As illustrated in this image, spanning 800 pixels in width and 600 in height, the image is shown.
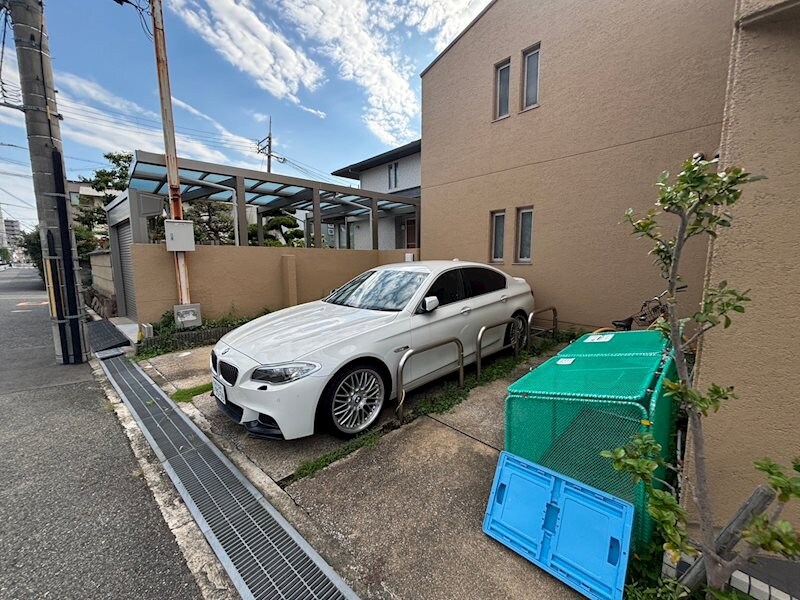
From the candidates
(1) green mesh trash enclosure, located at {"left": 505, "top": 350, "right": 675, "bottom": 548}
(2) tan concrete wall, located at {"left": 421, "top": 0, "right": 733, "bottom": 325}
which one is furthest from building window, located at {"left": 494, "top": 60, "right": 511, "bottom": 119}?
(1) green mesh trash enclosure, located at {"left": 505, "top": 350, "right": 675, "bottom": 548}

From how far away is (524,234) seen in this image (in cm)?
661

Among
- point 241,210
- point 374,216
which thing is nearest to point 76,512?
point 241,210

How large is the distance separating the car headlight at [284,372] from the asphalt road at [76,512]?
1054 millimetres

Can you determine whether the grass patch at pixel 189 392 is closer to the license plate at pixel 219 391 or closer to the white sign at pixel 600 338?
the license plate at pixel 219 391

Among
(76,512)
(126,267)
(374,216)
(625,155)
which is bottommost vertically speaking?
(76,512)

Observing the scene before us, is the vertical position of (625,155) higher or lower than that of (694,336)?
higher

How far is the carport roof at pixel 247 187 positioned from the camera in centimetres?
681

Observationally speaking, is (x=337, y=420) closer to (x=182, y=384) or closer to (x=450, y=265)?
(x=450, y=265)

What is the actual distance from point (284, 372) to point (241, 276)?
17.7ft

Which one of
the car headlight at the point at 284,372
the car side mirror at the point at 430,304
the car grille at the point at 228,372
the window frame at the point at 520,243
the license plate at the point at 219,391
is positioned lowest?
the license plate at the point at 219,391

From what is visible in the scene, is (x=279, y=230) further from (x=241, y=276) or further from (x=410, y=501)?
(x=410, y=501)

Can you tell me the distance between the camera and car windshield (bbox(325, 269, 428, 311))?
3.73 m

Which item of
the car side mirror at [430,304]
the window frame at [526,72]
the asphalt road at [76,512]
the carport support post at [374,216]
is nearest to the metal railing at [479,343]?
the car side mirror at [430,304]

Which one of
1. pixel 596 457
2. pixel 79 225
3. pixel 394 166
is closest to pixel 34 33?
pixel 596 457
